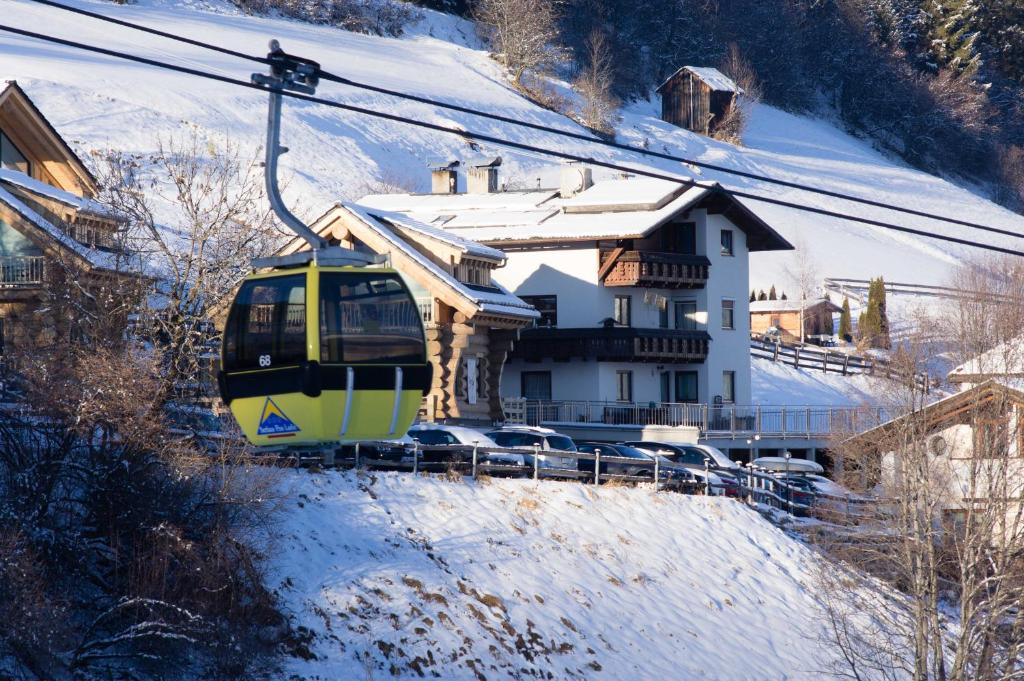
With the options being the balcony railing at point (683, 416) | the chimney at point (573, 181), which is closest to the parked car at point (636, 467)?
the balcony railing at point (683, 416)

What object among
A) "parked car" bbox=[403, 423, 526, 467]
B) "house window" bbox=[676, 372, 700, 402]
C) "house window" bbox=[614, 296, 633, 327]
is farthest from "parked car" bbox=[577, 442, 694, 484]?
"house window" bbox=[676, 372, 700, 402]

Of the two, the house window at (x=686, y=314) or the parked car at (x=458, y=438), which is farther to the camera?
the house window at (x=686, y=314)

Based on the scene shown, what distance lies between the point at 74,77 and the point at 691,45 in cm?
7998

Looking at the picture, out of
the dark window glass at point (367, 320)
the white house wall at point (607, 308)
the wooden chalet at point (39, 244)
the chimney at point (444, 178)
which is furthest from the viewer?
the chimney at point (444, 178)

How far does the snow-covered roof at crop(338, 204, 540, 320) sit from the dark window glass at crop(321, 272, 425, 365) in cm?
2804

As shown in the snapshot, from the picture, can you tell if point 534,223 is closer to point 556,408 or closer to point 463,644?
point 556,408

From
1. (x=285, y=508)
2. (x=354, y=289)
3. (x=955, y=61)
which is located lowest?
(x=285, y=508)

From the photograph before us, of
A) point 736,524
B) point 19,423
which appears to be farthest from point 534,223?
point 19,423

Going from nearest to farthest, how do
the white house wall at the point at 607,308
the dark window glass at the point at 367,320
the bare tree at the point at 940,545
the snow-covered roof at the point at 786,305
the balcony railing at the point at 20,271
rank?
1. the dark window glass at the point at 367,320
2. the bare tree at the point at 940,545
3. the balcony railing at the point at 20,271
4. the white house wall at the point at 607,308
5. the snow-covered roof at the point at 786,305

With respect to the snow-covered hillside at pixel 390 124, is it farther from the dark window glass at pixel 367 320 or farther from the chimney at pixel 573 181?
the dark window glass at pixel 367 320

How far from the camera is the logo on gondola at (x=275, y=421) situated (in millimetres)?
18953

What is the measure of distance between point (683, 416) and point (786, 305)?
38.0 metres

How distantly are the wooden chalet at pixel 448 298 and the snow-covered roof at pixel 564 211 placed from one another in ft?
26.0

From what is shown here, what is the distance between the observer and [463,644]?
26.8m
